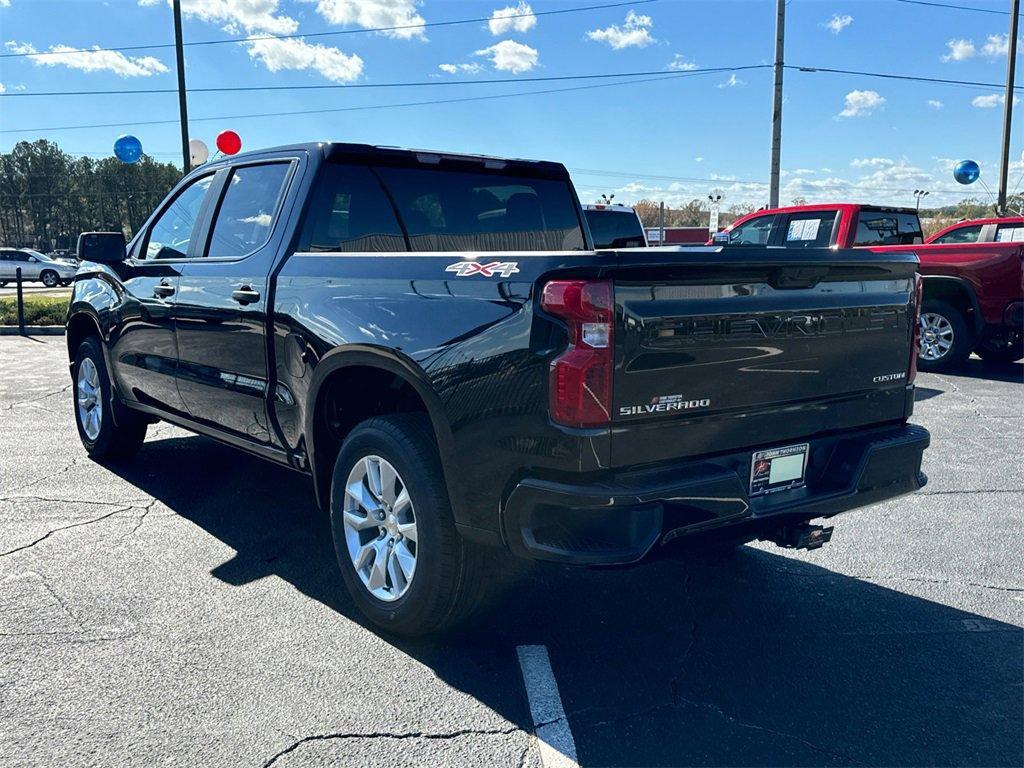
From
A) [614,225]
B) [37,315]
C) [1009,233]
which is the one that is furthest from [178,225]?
[37,315]

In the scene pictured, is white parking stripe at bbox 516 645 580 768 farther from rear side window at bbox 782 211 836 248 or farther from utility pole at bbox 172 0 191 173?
utility pole at bbox 172 0 191 173

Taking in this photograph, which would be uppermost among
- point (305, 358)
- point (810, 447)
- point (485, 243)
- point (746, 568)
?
point (485, 243)

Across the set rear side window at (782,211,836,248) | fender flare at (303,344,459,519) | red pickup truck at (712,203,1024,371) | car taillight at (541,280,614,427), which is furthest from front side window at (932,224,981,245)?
car taillight at (541,280,614,427)

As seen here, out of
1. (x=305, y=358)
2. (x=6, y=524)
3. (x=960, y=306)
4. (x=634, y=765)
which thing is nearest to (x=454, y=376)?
(x=305, y=358)

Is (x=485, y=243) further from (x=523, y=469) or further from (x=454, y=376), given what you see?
(x=523, y=469)

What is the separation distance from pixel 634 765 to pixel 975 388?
27.8 ft

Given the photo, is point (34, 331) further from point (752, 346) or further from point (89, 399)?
point (752, 346)

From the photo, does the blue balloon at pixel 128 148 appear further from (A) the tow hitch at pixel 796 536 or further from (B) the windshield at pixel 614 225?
(A) the tow hitch at pixel 796 536

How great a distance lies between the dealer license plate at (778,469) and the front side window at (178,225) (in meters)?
3.44

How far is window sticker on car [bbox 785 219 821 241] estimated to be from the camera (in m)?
10.9

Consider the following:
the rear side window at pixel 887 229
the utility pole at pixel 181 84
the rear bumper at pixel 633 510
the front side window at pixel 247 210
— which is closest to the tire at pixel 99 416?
the front side window at pixel 247 210

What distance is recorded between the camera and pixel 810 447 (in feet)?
10.9

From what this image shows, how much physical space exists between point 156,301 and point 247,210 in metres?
0.96

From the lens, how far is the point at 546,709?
2932mm
